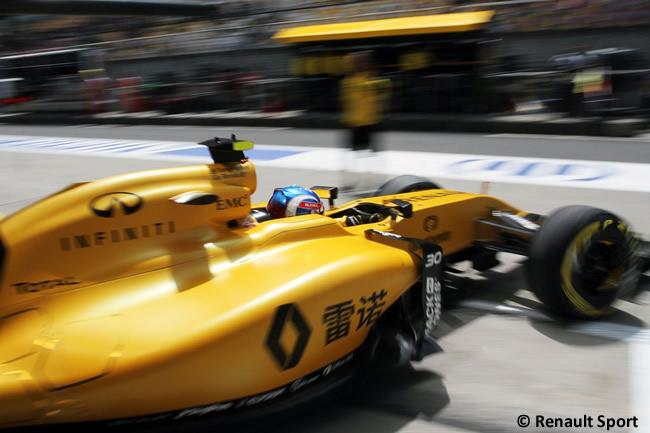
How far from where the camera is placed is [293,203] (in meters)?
3.91

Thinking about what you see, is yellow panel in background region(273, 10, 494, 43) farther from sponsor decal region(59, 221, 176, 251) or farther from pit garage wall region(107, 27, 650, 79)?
sponsor decal region(59, 221, 176, 251)

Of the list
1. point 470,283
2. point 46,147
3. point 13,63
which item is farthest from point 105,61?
point 470,283

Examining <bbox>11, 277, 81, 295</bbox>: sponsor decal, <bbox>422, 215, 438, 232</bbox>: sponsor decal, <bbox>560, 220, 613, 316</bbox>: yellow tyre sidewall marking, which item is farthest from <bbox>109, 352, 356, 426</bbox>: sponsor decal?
<bbox>560, 220, 613, 316</bbox>: yellow tyre sidewall marking

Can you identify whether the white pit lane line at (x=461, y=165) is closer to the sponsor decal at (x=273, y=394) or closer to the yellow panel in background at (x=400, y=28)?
the yellow panel in background at (x=400, y=28)

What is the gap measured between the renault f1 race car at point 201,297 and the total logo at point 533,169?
4.99 m

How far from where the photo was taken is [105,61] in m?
24.8

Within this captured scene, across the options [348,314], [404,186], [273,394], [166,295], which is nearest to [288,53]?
[404,186]

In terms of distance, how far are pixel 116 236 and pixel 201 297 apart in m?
0.49

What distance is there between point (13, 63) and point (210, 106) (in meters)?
7.58

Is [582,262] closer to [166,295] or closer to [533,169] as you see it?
[166,295]

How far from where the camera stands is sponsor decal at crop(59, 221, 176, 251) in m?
2.91

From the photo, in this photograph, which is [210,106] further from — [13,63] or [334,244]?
[334,244]

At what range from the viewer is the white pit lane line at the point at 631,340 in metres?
3.06

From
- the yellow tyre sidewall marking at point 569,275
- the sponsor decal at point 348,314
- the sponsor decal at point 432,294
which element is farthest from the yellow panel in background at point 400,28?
the sponsor decal at point 348,314
